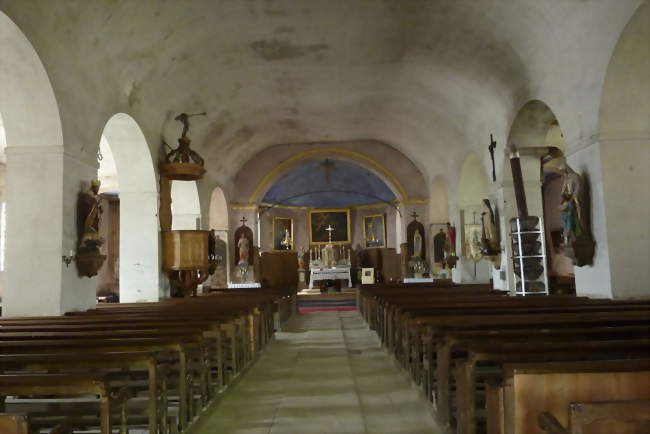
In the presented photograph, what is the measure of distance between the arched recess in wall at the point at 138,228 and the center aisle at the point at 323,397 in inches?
131

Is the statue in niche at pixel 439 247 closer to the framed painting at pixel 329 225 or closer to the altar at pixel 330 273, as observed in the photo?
the altar at pixel 330 273

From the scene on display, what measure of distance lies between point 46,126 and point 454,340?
18.8 ft

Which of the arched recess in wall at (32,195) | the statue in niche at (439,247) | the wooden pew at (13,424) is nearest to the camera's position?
the wooden pew at (13,424)

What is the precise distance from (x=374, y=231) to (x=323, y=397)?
18.1 m

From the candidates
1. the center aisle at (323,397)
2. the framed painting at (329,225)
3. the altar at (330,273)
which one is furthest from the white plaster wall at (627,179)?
the framed painting at (329,225)

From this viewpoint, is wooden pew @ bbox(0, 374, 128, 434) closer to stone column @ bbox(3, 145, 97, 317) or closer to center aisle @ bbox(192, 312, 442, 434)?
center aisle @ bbox(192, 312, 442, 434)

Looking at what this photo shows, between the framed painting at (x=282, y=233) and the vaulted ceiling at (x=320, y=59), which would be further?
the framed painting at (x=282, y=233)

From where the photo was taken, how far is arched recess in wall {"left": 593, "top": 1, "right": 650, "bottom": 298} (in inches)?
259

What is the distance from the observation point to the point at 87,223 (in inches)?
277

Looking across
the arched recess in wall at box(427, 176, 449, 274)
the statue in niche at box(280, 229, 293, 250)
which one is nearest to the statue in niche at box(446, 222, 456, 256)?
the arched recess in wall at box(427, 176, 449, 274)

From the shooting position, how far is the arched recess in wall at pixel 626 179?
259 inches

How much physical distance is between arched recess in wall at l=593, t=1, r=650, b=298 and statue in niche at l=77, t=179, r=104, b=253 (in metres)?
6.70

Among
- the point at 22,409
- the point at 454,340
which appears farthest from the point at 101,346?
the point at 454,340

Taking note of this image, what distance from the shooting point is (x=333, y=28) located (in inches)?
344
